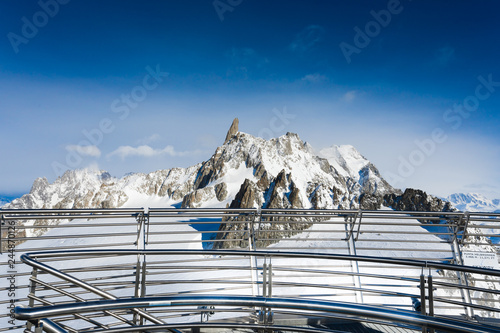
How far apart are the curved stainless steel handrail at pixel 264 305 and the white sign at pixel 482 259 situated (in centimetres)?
403

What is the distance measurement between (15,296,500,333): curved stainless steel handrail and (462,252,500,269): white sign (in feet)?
13.2

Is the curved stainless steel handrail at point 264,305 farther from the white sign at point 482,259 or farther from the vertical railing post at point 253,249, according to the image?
the white sign at point 482,259

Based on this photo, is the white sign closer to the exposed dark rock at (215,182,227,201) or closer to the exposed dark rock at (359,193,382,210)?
the exposed dark rock at (359,193,382,210)

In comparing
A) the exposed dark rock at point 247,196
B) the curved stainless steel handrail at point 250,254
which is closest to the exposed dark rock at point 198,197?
the exposed dark rock at point 247,196

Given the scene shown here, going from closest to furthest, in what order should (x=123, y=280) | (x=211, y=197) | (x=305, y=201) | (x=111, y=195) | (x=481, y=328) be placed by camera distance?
(x=481, y=328) → (x=123, y=280) → (x=305, y=201) → (x=211, y=197) → (x=111, y=195)

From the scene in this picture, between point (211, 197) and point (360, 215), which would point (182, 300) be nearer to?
point (360, 215)

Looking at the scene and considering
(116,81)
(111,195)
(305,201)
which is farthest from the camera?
(111,195)

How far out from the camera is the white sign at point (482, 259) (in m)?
5.03

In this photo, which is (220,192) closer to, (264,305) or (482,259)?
(482,259)

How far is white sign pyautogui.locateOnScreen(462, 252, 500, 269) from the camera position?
198 inches

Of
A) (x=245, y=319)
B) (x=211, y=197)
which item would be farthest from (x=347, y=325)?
(x=211, y=197)

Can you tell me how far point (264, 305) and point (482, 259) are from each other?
15.6 ft

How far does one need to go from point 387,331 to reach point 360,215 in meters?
1.73

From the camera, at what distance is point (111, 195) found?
19712 cm
